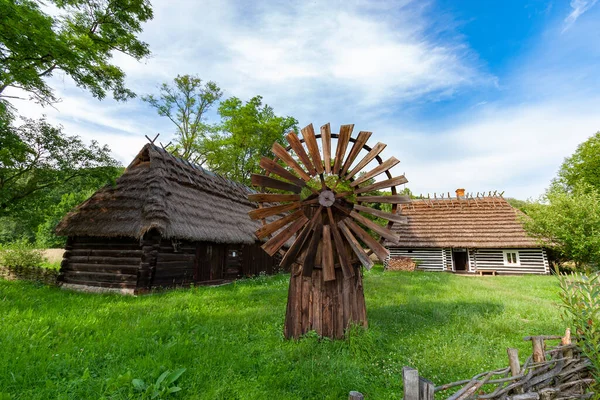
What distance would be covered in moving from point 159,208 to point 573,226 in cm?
2102

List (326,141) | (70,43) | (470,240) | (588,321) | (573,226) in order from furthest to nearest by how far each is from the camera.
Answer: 1. (470,240)
2. (573,226)
3. (70,43)
4. (326,141)
5. (588,321)

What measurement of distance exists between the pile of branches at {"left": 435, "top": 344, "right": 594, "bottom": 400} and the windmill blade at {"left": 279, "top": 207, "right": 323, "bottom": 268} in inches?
128

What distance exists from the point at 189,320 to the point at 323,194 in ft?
13.2

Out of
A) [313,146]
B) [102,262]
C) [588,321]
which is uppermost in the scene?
[313,146]

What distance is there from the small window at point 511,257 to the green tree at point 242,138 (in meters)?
20.2

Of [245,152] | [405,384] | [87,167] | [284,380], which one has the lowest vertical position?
[284,380]

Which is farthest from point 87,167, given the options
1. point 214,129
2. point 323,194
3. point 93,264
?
point 214,129

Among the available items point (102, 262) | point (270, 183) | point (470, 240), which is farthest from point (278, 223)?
point (470, 240)

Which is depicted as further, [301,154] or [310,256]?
[301,154]

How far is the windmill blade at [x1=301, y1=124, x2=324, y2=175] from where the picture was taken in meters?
5.75

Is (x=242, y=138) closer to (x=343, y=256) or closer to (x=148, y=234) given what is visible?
(x=148, y=234)

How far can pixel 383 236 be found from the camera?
18.4 ft

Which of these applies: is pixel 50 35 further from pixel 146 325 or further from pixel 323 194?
pixel 323 194

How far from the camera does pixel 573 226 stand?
15.9 meters
